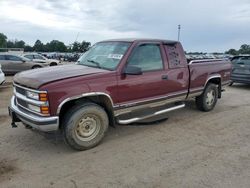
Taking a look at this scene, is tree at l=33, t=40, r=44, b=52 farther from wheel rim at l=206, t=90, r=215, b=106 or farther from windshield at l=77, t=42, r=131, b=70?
windshield at l=77, t=42, r=131, b=70

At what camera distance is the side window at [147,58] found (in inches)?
198

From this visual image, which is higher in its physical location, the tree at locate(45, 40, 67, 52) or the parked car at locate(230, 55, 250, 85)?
the tree at locate(45, 40, 67, 52)

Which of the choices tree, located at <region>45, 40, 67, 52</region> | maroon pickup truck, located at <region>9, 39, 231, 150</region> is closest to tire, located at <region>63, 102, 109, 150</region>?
maroon pickup truck, located at <region>9, 39, 231, 150</region>

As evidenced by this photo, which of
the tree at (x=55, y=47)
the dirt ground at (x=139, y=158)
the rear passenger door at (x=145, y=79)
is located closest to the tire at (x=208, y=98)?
the dirt ground at (x=139, y=158)

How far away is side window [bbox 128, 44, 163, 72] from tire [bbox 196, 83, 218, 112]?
208 cm

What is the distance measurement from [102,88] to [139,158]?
1.33 metres

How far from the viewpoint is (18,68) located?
16.1m

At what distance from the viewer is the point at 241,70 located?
11500mm

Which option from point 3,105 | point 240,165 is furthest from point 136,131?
point 3,105

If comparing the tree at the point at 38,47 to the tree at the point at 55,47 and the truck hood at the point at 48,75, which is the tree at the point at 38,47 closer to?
the tree at the point at 55,47

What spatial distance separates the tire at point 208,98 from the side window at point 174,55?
142 centimetres

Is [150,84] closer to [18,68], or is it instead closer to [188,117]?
[188,117]

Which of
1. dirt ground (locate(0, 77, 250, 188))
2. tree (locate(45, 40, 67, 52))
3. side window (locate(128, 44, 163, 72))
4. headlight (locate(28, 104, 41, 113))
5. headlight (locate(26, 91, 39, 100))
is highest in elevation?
tree (locate(45, 40, 67, 52))

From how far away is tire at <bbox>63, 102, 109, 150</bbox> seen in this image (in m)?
4.21
